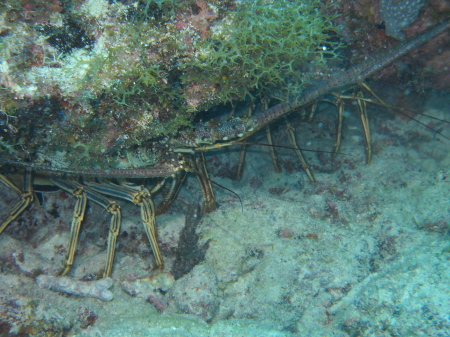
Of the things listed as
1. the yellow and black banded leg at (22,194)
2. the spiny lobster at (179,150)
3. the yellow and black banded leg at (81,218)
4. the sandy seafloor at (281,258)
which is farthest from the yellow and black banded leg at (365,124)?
the yellow and black banded leg at (22,194)

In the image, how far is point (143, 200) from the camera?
3.61m

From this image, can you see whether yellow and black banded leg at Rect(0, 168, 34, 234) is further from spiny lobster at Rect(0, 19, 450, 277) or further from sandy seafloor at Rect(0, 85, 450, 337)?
sandy seafloor at Rect(0, 85, 450, 337)

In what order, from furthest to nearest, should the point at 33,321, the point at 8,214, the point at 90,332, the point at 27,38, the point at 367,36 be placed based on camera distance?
the point at 367,36 → the point at 8,214 → the point at 90,332 → the point at 33,321 → the point at 27,38

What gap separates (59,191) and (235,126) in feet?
8.89

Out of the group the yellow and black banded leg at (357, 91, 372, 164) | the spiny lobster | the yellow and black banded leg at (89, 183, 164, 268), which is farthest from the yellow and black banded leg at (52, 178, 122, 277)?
the yellow and black banded leg at (357, 91, 372, 164)

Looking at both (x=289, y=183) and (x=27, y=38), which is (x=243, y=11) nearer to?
(x=27, y=38)

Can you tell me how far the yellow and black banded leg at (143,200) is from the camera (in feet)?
11.7

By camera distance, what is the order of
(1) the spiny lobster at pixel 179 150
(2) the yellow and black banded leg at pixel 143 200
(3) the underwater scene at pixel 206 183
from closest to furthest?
(3) the underwater scene at pixel 206 183, (1) the spiny lobster at pixel 179 150, (2) the yellow and black banded leg at pixel 143 200

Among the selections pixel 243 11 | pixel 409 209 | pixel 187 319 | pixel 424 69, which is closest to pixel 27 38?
pixel 243 11

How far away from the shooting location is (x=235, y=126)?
309 centimetres

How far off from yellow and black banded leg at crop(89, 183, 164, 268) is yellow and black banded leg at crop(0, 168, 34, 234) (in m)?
0.73

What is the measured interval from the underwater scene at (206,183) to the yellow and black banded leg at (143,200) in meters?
0.02

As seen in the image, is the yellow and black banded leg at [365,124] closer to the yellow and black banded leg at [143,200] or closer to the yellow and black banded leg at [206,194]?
the yellow and black banded leg at [206,194]

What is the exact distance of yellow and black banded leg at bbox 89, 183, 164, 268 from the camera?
3.56 meters
